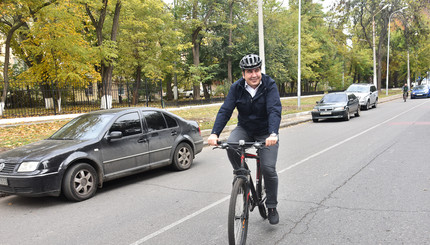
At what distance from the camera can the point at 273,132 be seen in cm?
347

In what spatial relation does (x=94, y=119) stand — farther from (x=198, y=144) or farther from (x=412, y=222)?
(x=412, y=222)

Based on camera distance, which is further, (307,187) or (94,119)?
(94,119)

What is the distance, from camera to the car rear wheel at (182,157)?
290 inches

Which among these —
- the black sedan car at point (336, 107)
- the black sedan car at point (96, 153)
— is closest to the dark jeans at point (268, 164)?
the black sedan car at point (96, 153)

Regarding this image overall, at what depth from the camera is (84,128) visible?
20.7 ft

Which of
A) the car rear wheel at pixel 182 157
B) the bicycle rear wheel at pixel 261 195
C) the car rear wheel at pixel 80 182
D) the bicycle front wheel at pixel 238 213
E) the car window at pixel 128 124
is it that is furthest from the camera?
the car rear wheel at pixel 182 157

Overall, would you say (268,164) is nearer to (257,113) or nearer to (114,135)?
(257,113)

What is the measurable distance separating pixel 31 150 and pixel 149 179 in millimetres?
2297

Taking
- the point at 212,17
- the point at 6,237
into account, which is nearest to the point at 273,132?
the point at 6,237

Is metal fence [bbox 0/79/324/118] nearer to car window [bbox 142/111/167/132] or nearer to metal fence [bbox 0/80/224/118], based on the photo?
metal fence [bbox 0/80/224/118]

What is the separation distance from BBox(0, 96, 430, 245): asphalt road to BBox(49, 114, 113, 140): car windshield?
1091mm

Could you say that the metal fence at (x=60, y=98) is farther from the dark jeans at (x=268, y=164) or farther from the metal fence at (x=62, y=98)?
the dark jeans at (x=268, y=164)

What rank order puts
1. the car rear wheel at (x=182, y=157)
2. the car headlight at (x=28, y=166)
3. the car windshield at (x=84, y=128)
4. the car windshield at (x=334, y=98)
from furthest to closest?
the car windshield at (x=334, y=98) < the car rear wheel at (x=182, y=157) < the car windshield at (x=84, y=128) < the car headlight at (x=28, y=166)

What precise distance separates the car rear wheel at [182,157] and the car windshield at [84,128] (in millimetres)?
1723
